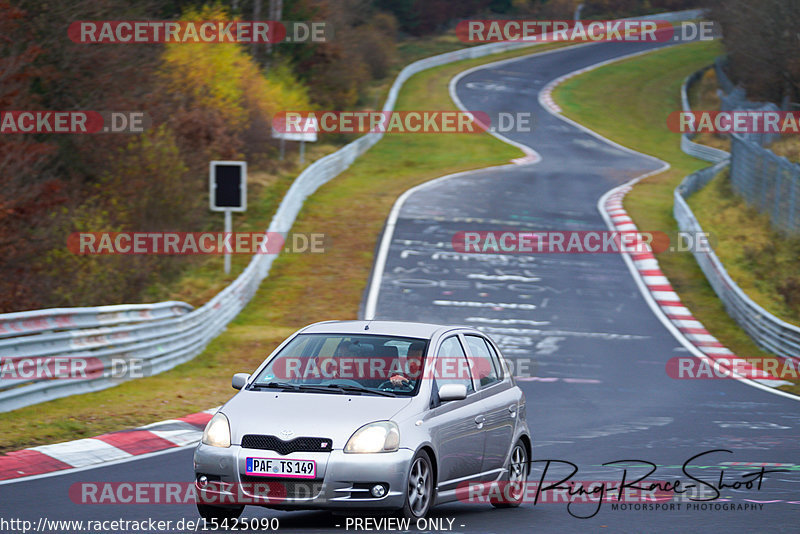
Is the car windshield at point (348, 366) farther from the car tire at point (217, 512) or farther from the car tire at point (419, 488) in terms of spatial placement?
the car tire at point (217, 512)

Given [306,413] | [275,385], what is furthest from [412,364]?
[306,413]

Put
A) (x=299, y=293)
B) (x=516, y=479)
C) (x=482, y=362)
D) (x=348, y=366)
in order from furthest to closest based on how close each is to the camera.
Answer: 1. (x=299, y=293)
2. (x=516, y=479)
3. (x=482, y=362)
4. (x=348, y=366)

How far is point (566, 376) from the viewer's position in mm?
19469

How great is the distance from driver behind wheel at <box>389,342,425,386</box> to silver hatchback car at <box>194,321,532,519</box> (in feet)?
0.03

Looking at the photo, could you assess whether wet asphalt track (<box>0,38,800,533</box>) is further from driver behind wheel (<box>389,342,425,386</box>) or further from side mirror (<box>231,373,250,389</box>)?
driver behind wheel (<box>389,342,425,386</box>)

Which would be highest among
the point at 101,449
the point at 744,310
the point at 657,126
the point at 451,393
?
the point at 657,126

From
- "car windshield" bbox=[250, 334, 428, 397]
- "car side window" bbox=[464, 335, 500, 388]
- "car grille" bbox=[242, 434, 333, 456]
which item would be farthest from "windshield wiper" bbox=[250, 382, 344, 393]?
"car side window" bbox=[464, 335, 500, 388]

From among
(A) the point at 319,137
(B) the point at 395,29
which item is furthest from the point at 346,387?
(B) the point at 395,29

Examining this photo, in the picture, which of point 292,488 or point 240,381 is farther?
point 240,381

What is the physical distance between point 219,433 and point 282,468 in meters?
0.59

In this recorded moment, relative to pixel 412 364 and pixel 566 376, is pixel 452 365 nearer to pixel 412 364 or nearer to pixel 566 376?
pixel 412 364

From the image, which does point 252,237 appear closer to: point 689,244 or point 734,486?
point 689,244

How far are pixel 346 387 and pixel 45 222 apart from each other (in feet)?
51.7

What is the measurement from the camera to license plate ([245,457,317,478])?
7.73 metres
